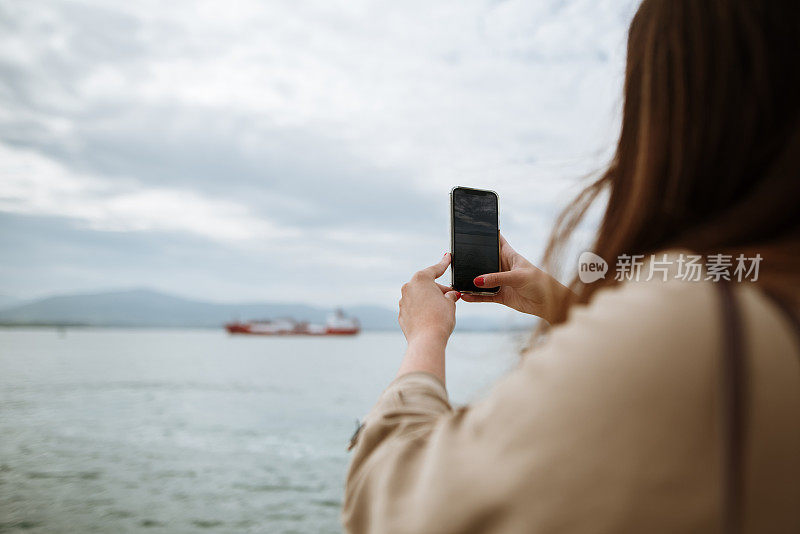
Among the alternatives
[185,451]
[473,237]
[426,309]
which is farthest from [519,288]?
[185,451]

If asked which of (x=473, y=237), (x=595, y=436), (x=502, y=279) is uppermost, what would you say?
(x=473, y=237)

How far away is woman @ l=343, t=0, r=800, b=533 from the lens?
0.52 m

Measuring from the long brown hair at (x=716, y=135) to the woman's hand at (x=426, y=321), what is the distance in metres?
0.33

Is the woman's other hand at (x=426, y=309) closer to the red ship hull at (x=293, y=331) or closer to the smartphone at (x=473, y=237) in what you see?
the smartphone at (x=473, y=237)

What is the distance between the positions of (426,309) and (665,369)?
0.66 meters

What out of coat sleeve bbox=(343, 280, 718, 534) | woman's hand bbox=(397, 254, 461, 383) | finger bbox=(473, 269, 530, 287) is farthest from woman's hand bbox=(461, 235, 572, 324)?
coat sleeve bbox=(343, 280, 718, 534)

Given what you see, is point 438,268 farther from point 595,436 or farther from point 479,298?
point 595,436

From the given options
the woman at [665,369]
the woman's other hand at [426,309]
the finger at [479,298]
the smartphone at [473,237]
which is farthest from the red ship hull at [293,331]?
the woman at [665,369]

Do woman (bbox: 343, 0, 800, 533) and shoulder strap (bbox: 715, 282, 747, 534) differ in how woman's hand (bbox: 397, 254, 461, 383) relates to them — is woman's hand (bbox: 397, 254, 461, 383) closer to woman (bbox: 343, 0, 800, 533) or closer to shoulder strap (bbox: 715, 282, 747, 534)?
woman (bbox: 343, 0, 800, 533)

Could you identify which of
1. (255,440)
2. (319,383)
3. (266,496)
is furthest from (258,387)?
(266,496)

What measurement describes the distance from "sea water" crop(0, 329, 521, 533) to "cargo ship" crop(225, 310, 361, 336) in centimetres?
4576

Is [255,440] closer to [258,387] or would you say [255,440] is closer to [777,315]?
[258,387]

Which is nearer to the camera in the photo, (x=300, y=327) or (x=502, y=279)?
(x=502, y=279)

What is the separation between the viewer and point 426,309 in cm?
116
